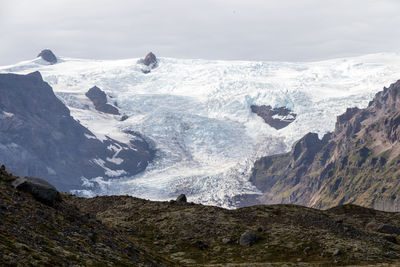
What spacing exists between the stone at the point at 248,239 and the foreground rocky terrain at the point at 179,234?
0.12 m

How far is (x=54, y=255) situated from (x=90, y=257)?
159 inches

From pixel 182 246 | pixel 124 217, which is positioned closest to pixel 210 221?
pixel 182 246

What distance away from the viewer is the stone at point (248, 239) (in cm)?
7294

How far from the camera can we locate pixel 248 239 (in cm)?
7319

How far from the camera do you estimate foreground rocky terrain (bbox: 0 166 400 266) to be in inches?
1745

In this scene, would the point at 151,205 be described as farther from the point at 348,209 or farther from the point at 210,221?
the point at 348,209

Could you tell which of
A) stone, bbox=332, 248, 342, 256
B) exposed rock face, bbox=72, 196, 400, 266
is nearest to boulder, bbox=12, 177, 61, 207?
exposed rock face, bbox=72, 196, 400, 266

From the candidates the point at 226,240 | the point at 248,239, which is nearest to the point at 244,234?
the point at 248,239

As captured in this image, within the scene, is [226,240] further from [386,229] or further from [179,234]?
[386,229]

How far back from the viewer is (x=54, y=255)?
136 ft

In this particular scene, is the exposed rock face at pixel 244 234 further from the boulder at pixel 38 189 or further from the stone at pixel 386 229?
the boulder at pixel 38 189

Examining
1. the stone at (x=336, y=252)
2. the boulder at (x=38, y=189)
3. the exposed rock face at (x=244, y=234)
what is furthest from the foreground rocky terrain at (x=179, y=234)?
the boulder at (x=38, y=189)

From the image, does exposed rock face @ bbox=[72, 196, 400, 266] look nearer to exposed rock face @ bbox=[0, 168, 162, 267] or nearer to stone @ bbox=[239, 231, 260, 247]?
stone @ bbox=[239, 231, 260, 247]

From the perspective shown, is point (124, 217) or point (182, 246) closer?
point (182, 246)
